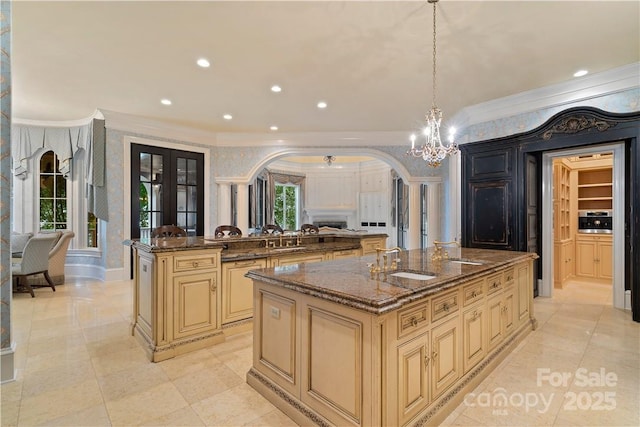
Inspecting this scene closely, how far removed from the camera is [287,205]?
34.9ft

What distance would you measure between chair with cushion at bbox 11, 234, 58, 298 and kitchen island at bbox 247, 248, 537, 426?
4.44m

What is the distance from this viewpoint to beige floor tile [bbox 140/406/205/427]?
1.92m

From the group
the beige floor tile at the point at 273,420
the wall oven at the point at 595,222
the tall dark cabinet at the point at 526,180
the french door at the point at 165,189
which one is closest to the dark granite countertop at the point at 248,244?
the beige floor tile at the point at 273,420

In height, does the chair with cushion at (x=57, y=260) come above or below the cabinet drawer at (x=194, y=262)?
below

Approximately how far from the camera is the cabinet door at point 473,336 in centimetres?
218

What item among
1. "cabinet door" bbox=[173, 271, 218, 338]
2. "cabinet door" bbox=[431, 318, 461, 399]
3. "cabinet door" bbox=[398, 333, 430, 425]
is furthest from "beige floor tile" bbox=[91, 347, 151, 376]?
"cabinet door" bbox=[431, 318, 461, 399]

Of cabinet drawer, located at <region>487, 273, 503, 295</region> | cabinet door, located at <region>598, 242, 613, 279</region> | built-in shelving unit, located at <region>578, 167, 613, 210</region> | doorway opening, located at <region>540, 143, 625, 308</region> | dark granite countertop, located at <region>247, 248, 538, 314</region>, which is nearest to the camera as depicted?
dark granite countertop, located at <region>247, 248, 538, 314</region>

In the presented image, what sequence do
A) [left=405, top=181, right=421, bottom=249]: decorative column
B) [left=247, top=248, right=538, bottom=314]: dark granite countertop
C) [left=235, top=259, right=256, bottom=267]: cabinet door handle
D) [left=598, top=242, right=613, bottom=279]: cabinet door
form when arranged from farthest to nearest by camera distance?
[left=405, top=181, right=421, bottom=249]: decorative column, [left=598, top=242, right=613, bottom=279]: cabinet door, [left=235, top=259, right=256, bottom=267]: cabinet door handle, [left=247, top=248, right=538, bottom=314]: dark granite countertop

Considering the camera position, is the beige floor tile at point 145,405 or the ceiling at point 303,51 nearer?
the beige floor tile at point 145,405

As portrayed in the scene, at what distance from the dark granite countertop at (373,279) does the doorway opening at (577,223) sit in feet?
9.20

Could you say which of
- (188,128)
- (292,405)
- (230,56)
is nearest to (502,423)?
(292,405)

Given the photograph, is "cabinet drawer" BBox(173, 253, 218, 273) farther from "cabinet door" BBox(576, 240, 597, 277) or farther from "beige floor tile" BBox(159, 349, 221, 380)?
"cabinet door" BBox(576, 240, 597, 277)

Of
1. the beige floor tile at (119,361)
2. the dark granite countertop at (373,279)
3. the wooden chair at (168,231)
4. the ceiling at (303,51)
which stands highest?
the ceiling at (303,51)

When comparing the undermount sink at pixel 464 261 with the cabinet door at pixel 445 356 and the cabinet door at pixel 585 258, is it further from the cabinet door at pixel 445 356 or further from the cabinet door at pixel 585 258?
the cabinet door at pixel 585 258
